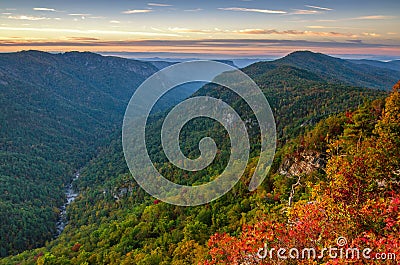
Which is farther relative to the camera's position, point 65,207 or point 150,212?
point 65,207

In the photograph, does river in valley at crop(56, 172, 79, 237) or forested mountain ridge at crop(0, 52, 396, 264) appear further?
river in valley at crop(56, 172, 79, 237)

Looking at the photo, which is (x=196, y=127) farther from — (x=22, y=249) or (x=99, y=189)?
(x=22, y=249)

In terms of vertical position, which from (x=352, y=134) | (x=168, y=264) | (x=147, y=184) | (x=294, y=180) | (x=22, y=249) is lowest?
(x=22, y=249)

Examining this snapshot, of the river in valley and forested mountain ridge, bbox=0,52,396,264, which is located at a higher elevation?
forested mountain ridge, bbox=0,52,396,264

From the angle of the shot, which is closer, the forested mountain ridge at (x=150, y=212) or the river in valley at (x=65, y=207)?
the forested mountain ridge at (x=150, y=212)

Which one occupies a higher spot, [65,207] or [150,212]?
[150,212]

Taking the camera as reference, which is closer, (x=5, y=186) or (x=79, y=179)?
(x=5, y=186)

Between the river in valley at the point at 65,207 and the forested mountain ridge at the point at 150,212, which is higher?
the forested mountain ridge at the point at 150,212

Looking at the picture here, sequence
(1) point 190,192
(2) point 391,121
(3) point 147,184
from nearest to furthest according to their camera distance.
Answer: (2) point 391,121 < (1) point 190,192 < (3) point 147,184

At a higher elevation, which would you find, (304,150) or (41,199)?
(304,150)

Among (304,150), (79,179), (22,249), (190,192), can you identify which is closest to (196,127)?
(79,179)

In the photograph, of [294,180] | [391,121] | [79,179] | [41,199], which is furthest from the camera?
[79,179]
